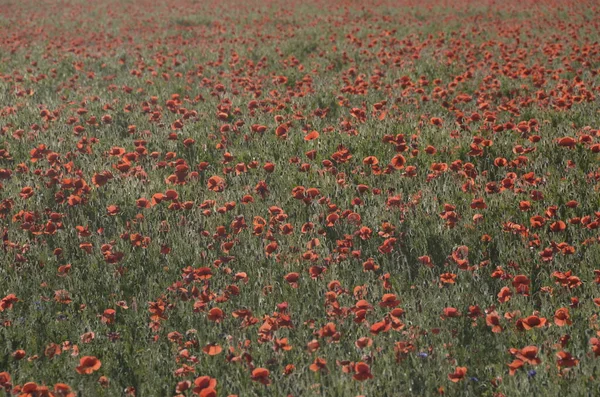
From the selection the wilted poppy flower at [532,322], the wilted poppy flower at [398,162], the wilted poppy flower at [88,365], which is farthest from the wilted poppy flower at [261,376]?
the wilted poppy flower at [398,162]

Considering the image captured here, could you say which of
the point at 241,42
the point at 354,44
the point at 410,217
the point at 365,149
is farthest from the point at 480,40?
the point at 410,217

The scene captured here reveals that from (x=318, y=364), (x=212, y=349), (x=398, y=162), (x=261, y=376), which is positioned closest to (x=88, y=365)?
(x=212, y=349)

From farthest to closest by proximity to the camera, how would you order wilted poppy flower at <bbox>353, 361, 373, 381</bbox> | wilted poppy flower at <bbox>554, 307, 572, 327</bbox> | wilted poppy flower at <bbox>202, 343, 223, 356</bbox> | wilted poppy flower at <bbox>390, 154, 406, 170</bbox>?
wilted poppy flower at <bbox>390, 154, 406, 170</bbox> < wilted poppy flower at <bbox>554, 307, 572, 327</bbox> < wilted poppy flower at <bbox>202, 343, 223, 356</bbox> < wilted poppy flower at <bbox>353, 361, 373, 381</bbox>

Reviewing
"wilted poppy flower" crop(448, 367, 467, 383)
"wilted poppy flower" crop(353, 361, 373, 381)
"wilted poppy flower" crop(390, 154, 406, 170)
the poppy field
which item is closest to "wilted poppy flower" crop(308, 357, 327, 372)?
the poppy field

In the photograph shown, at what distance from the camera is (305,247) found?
13.3 ft

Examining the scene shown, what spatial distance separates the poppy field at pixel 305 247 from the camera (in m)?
2.97

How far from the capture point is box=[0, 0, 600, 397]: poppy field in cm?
297

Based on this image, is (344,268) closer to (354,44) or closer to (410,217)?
(410,217)

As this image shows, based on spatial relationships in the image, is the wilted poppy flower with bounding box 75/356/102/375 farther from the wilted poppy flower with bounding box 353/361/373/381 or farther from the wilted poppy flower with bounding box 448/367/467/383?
the wilted poppy flower with bounding box 448/367/467/383

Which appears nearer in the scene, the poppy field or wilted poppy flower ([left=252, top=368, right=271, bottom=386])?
wilted poppy flower ([left=252, top=368, right=271, bottom=386])

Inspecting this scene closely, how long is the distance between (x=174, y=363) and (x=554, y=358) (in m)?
1.67

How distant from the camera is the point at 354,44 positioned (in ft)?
37.6

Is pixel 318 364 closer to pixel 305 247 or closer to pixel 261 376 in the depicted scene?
pixel 261 376

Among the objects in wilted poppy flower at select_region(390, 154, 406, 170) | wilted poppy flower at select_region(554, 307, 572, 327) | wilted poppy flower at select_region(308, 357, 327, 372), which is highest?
wilted poppy flower at select_region(390, 154, 406, 170)
